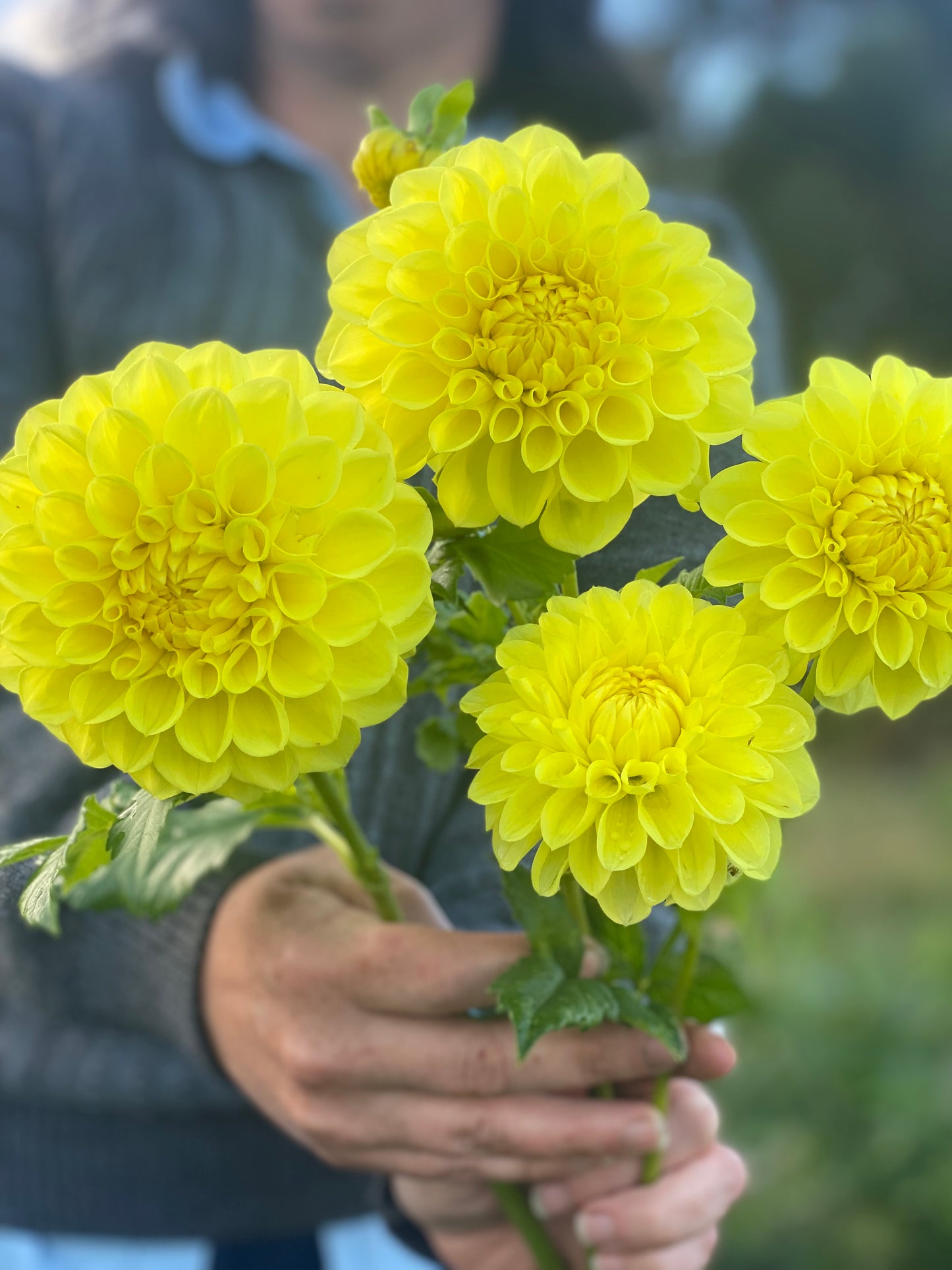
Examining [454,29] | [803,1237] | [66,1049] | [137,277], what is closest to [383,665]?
[66,1049]

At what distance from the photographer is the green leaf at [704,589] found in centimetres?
30

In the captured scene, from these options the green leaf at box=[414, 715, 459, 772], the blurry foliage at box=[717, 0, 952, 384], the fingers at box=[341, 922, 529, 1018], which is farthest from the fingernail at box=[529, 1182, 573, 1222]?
the blurry foliage at box=[717, 0, 952, 384]

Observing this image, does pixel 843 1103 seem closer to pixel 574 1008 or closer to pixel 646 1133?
pixel 646 1133

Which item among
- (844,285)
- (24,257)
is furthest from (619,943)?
(844,285)

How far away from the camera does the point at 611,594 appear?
29 centimetres

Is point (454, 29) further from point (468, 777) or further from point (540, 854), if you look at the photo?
point (540, 854)

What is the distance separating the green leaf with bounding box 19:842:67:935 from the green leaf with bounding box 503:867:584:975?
5.9 inches

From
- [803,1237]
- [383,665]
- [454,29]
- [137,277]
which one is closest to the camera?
[383,665]

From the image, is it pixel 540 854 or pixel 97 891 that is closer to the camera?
pixel 540 854

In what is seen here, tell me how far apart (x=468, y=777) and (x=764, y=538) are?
0.87ft

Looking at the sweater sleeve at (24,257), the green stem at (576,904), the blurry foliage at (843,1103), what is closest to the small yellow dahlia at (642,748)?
the green stem at (576,904)

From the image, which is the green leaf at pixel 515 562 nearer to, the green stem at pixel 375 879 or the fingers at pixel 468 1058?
the green stem at pixel 375 879

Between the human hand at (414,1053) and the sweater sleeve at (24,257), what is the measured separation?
57cm

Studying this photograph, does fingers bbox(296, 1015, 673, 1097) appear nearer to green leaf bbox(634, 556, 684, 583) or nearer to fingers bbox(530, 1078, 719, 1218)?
fingers bbox(530, 1078, 719, 1218)
